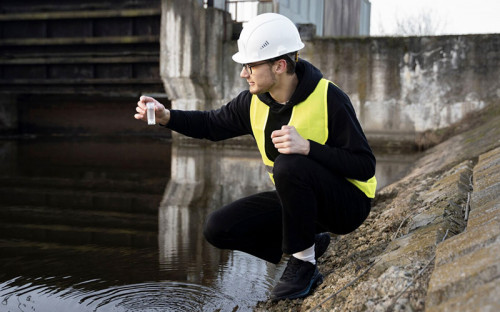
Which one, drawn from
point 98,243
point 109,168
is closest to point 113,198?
point 98,243

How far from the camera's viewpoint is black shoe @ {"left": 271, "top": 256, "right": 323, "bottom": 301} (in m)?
2.40

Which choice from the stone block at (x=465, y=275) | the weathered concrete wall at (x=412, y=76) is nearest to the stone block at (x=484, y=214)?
the stone block at (x=465, y=275)

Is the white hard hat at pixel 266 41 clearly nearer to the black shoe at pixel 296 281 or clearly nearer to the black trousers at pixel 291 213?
the black trousers at pixel 291 213

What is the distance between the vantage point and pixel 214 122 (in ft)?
9.26

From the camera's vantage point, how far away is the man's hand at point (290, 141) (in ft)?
7.30

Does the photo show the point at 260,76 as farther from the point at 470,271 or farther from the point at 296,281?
the point at 470,271

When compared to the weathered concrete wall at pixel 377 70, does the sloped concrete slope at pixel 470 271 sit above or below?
below

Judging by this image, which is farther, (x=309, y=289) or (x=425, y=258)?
(x=309, y=289)

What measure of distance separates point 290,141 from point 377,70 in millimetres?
8339

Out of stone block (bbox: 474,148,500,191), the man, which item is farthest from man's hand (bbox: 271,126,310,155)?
stone block (bbox: 474,148,500,191)

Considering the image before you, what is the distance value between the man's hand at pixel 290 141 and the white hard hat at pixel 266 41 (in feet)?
1.16

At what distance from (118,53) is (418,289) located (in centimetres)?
1076

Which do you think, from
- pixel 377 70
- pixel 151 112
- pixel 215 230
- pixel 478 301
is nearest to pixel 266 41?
pixel 151 112

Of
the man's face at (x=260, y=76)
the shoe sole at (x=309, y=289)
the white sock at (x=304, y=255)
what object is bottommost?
the shoe sole at (x=309, y=289)
